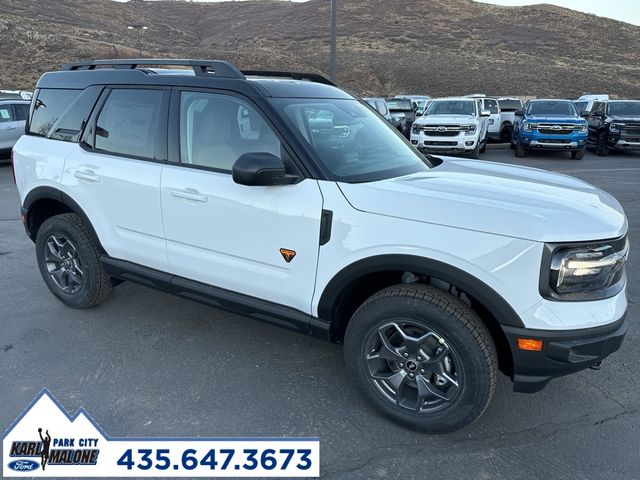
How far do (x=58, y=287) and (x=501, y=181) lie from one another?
3.59 metres

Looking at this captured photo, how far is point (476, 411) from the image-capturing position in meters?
2.52

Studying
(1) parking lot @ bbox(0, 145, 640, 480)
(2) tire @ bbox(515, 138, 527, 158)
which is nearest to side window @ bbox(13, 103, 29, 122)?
(1) parking lot @ bbox(0, 145, 640, 480)

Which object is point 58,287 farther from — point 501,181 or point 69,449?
point 501,181

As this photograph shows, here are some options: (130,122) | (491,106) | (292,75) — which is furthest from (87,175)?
(491,106)

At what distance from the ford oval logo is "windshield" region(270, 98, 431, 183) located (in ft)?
6.90

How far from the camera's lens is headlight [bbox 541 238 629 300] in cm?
225

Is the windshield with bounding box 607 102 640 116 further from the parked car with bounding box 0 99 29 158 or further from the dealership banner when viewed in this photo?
the parked car with bounding box 0 99 29 158

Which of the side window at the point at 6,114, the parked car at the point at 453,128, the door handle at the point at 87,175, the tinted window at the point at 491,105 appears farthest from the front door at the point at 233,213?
the tinted window at the point at 491,105

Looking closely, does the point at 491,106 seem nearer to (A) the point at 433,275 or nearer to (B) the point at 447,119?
(B) the point at 447,119

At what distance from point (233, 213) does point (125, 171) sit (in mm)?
1047

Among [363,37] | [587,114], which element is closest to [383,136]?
[587,114]

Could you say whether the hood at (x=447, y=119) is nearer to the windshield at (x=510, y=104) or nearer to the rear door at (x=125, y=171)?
the windshield at (x=510, y=104)

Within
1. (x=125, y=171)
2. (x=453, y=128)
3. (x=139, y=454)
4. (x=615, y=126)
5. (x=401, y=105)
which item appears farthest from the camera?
(x=401, y=105)

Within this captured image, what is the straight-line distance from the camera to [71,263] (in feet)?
13.5
